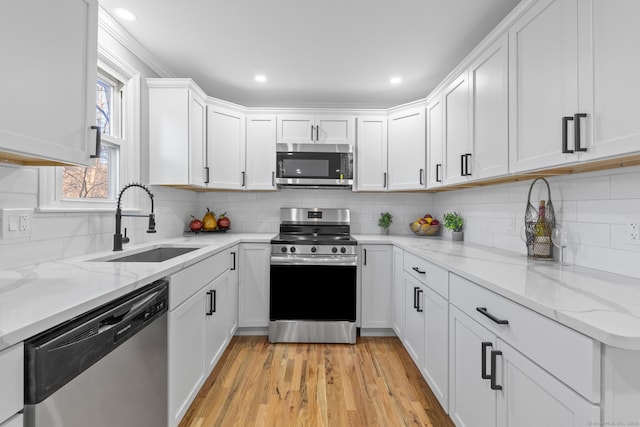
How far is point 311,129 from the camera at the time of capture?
119 inches

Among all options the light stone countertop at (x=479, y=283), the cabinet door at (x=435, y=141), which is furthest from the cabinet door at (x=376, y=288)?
the light stone countertop at (x=479, y=283)

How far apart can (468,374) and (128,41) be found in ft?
9.57

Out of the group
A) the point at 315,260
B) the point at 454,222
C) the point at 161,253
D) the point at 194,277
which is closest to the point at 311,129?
the point at 315,260

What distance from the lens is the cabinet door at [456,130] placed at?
2.04 m

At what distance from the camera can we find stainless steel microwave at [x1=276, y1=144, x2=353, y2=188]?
3006 millimetres

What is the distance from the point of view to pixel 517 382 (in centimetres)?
103

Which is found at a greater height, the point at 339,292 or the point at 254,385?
the point at 339,292

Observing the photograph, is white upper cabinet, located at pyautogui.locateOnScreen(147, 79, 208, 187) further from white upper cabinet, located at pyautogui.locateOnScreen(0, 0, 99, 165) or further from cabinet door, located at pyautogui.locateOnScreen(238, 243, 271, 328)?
white upper cabinet, located at pyautogui.locateOnScreen(0, 0, 99, 165)

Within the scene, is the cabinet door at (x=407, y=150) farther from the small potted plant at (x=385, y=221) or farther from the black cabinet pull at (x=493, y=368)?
the black cabinet pull at (x=493, y=368)

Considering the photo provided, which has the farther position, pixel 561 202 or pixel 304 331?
pixel 304 331

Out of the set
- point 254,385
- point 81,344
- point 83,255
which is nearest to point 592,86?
point 81,344

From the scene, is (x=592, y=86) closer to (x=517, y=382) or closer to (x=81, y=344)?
(x=517, y=382)

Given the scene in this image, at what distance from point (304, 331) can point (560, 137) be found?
7.41ft

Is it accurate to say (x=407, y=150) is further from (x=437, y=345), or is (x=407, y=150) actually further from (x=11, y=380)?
(x=11, y=380)
